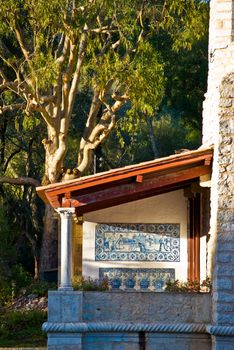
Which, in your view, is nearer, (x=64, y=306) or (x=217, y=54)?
(x=64, y=306)

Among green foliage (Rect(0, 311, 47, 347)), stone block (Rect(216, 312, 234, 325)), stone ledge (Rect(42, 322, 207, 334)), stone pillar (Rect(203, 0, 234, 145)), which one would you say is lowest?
green foliage (Rect(0, 311, 47, 347))

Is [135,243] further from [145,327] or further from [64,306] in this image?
[64,306]

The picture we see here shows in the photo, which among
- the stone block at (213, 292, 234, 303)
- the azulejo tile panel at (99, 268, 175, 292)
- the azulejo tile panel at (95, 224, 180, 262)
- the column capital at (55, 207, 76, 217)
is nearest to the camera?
the stone block at (213, 292, 234, 303)

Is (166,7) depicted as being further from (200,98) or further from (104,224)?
(104,224)

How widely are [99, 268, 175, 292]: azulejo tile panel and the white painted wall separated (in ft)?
0.28

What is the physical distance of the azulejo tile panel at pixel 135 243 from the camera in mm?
18094

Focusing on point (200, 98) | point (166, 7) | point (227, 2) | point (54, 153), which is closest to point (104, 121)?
point (54, 153)

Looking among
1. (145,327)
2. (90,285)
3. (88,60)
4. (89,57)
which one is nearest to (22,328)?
(88,60)

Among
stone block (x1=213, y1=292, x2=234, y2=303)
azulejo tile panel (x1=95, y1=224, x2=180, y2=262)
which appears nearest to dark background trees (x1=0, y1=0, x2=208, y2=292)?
azulejo tile panel (x1=95, y1=224, x2=180, y2=262)

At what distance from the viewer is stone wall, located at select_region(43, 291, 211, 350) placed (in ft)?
51.8

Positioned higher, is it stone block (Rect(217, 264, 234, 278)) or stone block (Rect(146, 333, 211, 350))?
stone block (Rect(217, 264, 234, 278))

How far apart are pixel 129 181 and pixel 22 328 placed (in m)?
9.42

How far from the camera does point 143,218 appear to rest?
60.4 ft

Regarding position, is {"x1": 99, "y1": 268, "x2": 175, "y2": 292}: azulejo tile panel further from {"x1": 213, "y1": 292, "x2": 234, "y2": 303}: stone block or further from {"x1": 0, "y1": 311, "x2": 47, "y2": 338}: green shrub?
{"x1": 0, "y1": 311, "x2": 47, "y2": 338}: green shrub
